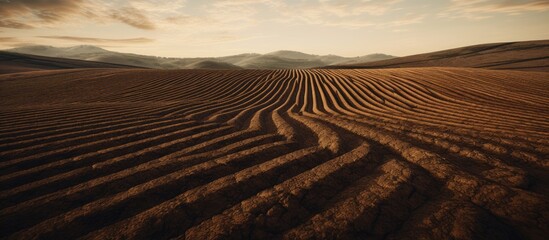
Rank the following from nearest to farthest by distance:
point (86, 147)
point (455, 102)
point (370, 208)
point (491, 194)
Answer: point (370, 208) → point (491, 194) → point (86, 147) → point (455, 102)

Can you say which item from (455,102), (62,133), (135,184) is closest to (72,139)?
(62,133)

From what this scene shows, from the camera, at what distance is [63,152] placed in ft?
12.6

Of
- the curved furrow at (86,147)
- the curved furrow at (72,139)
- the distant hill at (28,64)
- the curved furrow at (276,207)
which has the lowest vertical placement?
the curved furrow at (276,207)

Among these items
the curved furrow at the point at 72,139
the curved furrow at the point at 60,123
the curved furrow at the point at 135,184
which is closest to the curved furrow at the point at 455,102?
the curved furrow at the point at 135,184

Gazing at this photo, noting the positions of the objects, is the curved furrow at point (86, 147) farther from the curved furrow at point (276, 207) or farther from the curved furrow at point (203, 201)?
the curved furrow at point (276, 207)

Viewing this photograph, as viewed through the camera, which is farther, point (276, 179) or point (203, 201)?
point (276, 179)

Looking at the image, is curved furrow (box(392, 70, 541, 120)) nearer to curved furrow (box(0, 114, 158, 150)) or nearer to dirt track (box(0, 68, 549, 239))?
dirt track (box(0, 68, 549, 239))

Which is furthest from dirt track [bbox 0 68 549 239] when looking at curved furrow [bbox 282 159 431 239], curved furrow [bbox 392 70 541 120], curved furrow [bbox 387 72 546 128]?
curved furrow [bbox 392 70 541 120]

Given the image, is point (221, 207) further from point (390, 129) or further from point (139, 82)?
point (139, 82)

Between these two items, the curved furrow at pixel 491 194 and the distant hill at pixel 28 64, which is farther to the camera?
the distant hill at pixel 28 64

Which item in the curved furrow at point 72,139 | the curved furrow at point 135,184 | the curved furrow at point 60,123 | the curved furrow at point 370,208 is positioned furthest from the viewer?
the curved furrow at point 60,123

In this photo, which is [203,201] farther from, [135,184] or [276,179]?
[135,184]

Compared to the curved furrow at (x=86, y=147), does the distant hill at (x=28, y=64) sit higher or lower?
higher

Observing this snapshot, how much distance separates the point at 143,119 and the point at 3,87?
1866 cm
